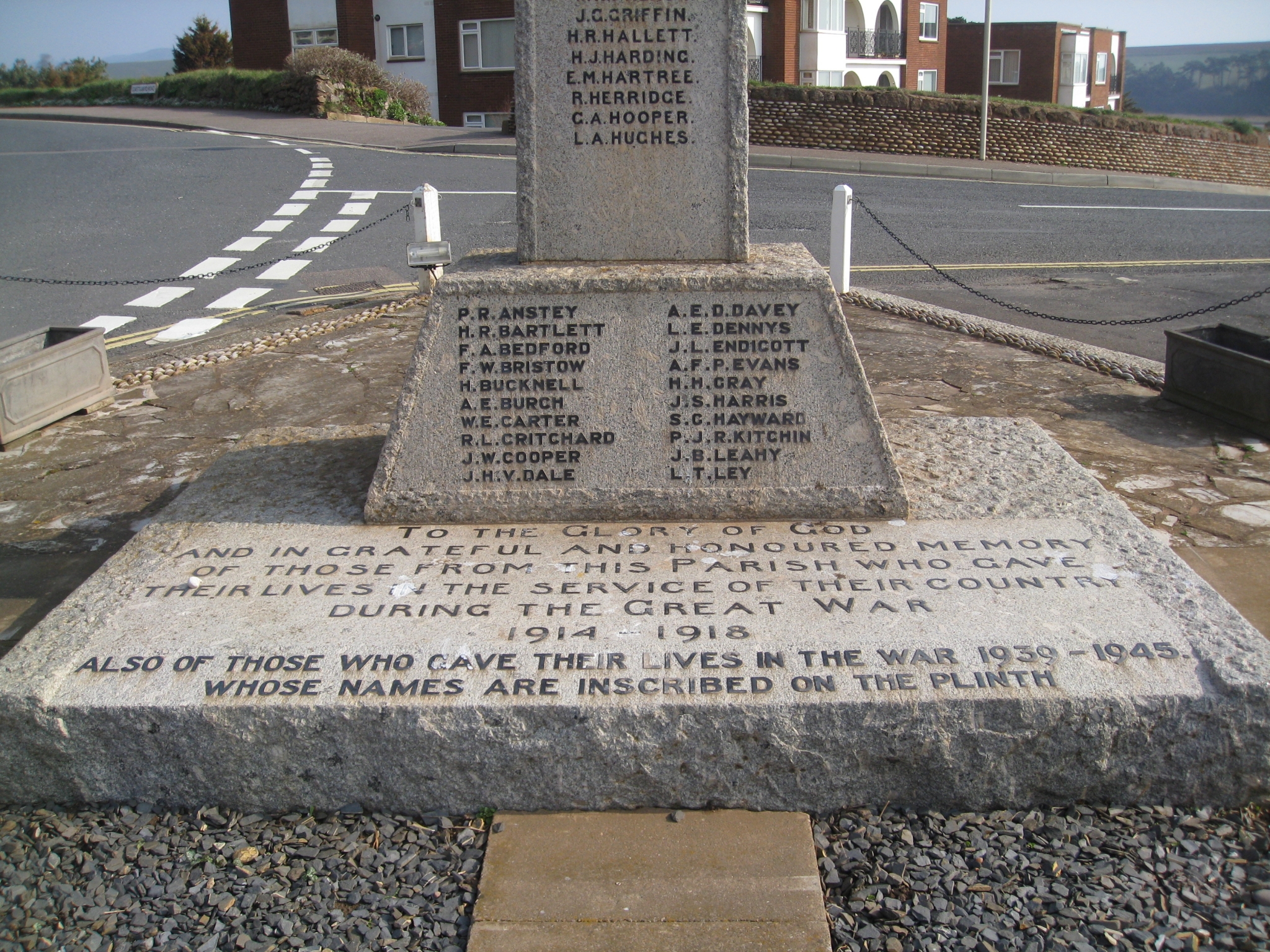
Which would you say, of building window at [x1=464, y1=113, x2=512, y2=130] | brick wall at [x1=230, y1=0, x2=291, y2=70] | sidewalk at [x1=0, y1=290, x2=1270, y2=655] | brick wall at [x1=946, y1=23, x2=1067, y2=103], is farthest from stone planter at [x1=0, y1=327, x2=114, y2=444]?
brick wall at [x1=946, y1=23, x2=1067, y2=103]

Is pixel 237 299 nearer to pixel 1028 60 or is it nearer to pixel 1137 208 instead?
pixel 1137 208

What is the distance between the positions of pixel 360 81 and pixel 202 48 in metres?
15.4

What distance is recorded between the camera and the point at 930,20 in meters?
40.3

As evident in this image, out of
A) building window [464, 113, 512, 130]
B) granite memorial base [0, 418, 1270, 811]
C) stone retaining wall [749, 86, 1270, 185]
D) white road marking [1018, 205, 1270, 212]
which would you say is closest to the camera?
granite memorial base [0, 418, 1270, 811]

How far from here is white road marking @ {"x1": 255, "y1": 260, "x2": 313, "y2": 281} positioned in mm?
10641

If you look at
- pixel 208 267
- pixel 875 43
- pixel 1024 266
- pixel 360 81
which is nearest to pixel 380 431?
pixel 208 267

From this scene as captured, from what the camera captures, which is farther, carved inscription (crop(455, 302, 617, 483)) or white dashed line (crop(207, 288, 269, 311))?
white dashed line (crop(207, 288, 269, 311))

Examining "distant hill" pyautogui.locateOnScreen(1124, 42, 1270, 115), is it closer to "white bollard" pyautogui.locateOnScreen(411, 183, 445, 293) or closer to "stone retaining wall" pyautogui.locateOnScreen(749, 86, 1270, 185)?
"stone retaining wall" pyautogui.locateOnScreen(749, 86, 1270, 185)

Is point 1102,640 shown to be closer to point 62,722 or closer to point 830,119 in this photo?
point 62,722

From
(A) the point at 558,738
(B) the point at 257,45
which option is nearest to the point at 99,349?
(A) the point at 558,738

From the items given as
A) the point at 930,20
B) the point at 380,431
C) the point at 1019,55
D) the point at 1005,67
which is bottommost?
the point at 380,431

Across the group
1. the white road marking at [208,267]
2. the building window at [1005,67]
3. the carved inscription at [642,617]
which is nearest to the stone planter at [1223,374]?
the carved inscription at [642,617]

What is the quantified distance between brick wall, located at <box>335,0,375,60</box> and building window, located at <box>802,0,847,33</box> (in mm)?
14443

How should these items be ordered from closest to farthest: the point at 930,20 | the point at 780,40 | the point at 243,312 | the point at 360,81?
1. the point at 243,312
2. the point at 360,81
3. the point at 780,40
4. the point at 930,20
